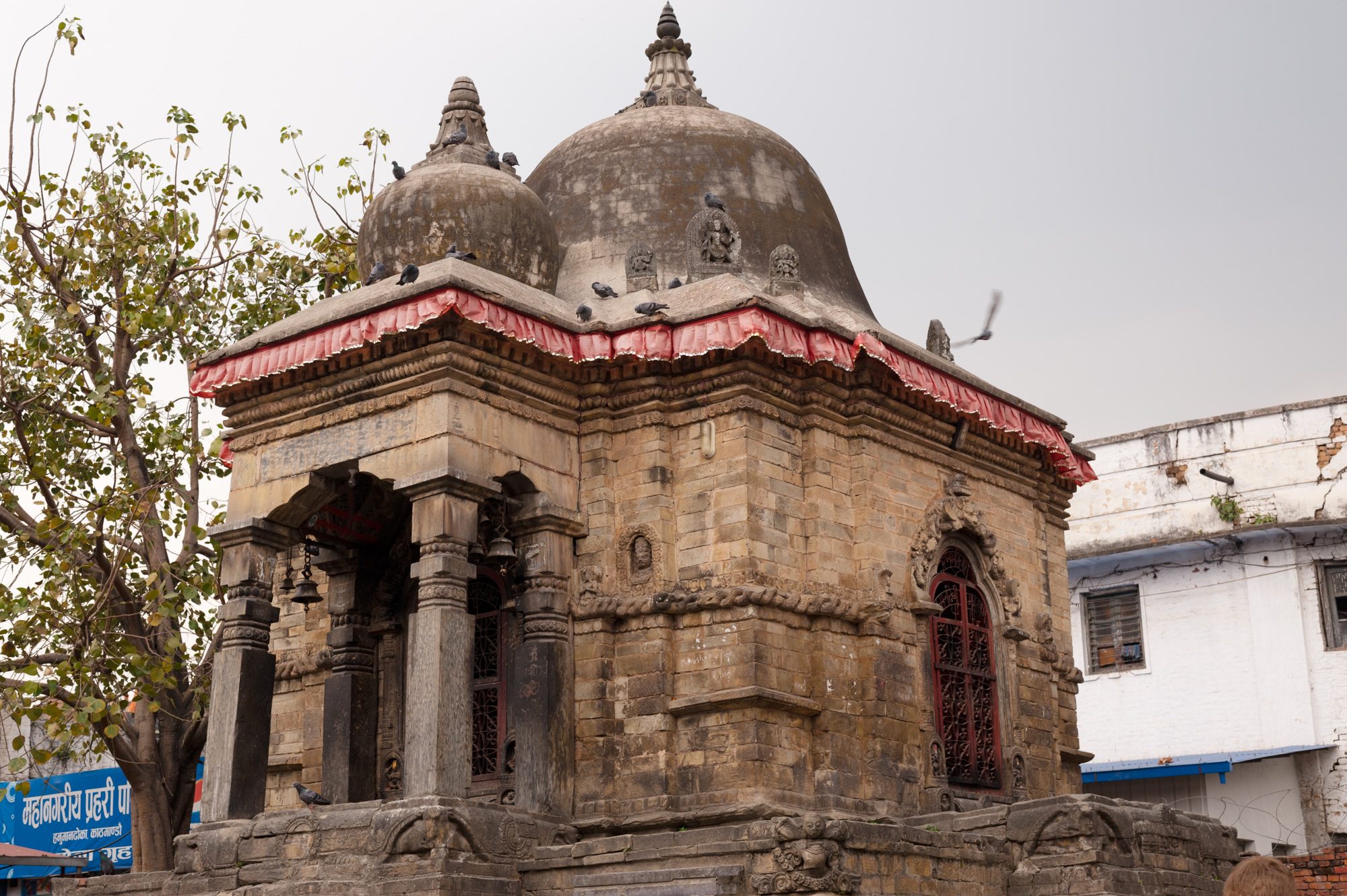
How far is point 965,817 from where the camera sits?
1245 cm

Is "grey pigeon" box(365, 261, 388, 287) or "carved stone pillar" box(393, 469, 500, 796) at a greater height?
"grey pigeon" box(365, 261, 388, 287)

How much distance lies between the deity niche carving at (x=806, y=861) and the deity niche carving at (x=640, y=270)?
5488 millimetres

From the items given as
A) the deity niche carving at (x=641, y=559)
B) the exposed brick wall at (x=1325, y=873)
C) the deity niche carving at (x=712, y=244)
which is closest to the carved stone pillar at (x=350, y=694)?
the deity niche carving at (x=641, y=559)

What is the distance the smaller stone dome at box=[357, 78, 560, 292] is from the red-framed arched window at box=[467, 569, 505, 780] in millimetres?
2751

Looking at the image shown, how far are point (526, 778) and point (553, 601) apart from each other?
1372 millimetres

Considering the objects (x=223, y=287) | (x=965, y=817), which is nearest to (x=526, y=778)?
(x=965, y=817)

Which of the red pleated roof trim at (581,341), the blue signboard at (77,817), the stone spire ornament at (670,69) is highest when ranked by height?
the stone spire ornament at (670,69)

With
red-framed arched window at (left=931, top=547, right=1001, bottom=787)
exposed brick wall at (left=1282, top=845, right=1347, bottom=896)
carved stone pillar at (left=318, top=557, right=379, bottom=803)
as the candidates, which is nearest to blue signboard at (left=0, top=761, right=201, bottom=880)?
A: carved stone pillar at (left=318, top=557, right=379, bottom=803)

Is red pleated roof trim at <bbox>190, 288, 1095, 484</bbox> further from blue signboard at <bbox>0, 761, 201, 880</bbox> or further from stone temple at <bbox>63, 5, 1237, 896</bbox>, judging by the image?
blue signboard at <bbox>0, 761, 201, 880</bbox>

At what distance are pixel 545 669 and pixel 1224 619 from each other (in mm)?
13626

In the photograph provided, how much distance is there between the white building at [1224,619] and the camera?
70.0 ft

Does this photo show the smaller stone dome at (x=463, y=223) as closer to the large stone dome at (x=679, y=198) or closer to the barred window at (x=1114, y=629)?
the large stone dome at (x=679, y=198)

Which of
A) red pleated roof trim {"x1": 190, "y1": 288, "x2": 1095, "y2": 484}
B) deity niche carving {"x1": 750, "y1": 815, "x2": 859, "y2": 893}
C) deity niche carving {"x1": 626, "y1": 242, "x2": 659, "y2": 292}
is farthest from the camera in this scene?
deity niche carving {"x1": 626, "y1": 242, "x2": 659, "y2": 292}

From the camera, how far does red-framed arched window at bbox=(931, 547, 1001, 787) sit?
1370 cm
